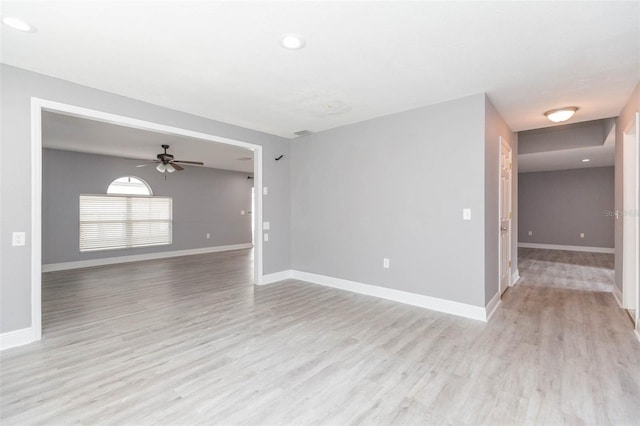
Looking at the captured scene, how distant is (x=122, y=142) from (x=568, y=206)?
11.8 meters

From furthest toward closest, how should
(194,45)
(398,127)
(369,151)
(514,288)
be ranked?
(514,288) < (369,151) < (398,127) < (194,45)

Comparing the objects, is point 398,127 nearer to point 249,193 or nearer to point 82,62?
point 82,62

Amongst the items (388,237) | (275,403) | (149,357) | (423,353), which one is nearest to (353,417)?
(275,403)

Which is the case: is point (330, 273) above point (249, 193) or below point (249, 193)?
below

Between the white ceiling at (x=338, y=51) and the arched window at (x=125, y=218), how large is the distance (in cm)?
486

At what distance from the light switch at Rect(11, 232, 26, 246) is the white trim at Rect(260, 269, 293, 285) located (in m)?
2.97

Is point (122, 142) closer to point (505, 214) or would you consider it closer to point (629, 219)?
point (505, 214)

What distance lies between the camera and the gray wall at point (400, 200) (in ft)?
11.4

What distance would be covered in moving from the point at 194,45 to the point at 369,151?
269 cm

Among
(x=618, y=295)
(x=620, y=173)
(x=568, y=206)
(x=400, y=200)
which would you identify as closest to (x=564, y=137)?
(x=620, y=173)

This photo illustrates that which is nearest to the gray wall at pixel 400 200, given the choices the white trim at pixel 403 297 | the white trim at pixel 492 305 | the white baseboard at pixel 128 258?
the white trim at pixel 403 297

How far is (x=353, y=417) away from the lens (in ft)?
5.92

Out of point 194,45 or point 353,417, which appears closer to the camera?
point 353,417

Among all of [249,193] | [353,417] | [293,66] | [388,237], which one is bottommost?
[353,417]
